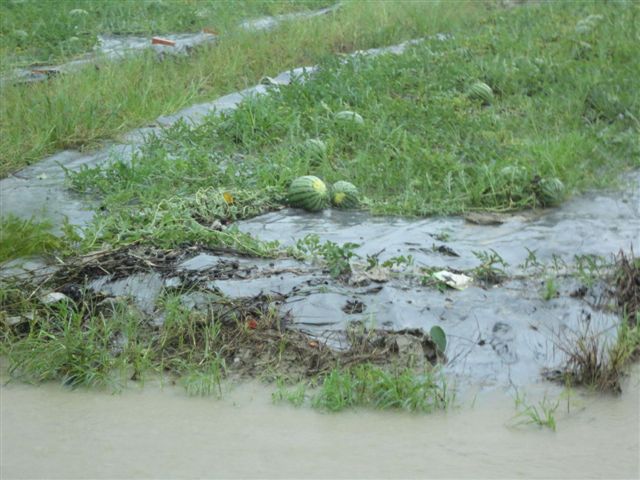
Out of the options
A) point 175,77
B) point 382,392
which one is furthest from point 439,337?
point 175,77

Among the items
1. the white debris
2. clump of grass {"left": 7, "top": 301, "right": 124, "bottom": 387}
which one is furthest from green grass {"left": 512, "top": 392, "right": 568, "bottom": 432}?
clump of grass {"left": 7, "top": 301, "right": 124, "bottom": 387}

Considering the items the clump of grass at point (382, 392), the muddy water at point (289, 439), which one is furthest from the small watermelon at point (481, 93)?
the clump of grass at point (382, 392)

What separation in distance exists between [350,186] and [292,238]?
0.80 m

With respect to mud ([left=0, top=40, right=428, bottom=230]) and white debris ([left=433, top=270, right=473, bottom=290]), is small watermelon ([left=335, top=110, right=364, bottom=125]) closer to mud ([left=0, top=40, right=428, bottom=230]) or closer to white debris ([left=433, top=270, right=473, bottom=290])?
mud ([left=0, top=40, right=428, bottom=230])

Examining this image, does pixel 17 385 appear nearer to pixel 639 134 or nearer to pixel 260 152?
pixel 260 152

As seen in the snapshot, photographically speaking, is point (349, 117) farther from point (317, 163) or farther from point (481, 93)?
point (481, 93)

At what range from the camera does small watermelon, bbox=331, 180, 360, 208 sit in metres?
6.32

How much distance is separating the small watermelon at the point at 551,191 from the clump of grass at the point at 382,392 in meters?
2.45

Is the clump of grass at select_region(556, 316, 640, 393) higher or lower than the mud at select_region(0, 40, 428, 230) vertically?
higher

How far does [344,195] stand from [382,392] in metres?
2.41

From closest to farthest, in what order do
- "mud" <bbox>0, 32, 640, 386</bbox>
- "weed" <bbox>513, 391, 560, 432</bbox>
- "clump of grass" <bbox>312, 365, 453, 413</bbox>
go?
"weed" <bbox>513, 391, 560, 432</bbox> → "clump of grass" <bbox>312, 365, 453, 413</bbox> → "mud" <bbox>0, 32, 640, 386</bbox>

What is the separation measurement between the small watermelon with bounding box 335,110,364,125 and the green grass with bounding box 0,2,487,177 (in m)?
1.62

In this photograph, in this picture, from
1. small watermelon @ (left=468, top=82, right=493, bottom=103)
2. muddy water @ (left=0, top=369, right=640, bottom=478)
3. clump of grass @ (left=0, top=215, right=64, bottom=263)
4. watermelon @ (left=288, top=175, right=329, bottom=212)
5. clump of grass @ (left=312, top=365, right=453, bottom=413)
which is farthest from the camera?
small watermelon @ (left=468, top=82, right=493, bottom=103)

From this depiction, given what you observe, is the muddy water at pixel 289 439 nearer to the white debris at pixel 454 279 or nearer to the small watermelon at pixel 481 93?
the white debris at pixel 454 279
